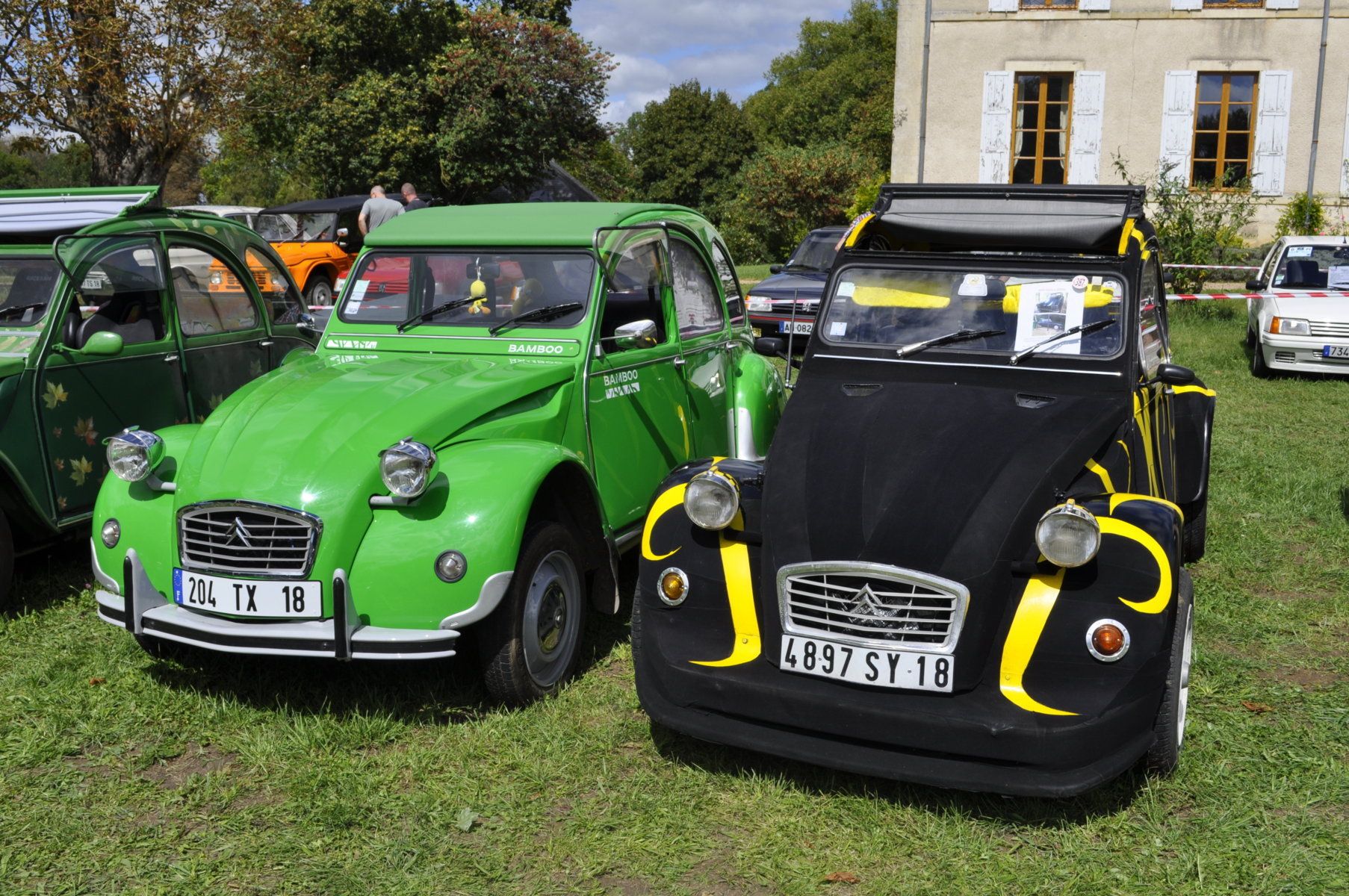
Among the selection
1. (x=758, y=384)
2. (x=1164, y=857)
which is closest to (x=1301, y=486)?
(x=758, y=384)

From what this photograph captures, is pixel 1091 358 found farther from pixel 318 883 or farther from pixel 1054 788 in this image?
pixel 318 883

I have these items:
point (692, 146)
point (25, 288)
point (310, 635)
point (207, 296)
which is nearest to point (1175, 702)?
point (310, 635)

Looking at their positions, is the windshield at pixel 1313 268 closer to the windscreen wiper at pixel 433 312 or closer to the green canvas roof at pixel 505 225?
the green canvas roof at pixel 505 225

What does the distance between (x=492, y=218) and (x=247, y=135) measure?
27897mm

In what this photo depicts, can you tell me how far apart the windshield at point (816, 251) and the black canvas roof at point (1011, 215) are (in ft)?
30.1

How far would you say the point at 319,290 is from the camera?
19047 millimetres

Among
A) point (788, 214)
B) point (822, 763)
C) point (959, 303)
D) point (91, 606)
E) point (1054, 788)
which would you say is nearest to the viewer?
point (1054, 788)

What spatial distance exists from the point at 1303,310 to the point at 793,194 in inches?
702

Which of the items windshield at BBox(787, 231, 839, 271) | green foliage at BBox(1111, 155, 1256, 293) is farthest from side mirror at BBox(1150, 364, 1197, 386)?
green foliage at BBox(1111, 155, 1256, 293)

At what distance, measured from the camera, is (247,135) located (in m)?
→ 30.7

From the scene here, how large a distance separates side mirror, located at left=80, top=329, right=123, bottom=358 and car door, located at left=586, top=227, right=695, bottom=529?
8.66 ft

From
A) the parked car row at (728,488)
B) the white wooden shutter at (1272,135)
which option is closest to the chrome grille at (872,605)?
the parked car row at (728,488)

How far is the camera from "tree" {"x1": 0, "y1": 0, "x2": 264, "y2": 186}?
18.0m

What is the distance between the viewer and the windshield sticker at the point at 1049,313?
477 centimetres
